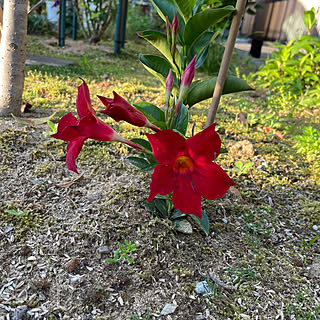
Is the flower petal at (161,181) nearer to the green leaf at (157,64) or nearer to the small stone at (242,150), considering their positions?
the green leaf at (157,64)

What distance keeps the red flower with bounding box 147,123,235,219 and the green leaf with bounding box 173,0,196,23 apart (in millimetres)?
733

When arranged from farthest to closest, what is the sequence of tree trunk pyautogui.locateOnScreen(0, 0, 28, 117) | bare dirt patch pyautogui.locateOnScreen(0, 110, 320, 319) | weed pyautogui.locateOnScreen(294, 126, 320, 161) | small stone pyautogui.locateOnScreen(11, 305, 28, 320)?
weed pyautogui.locateOnScreen(294, 126, 320, 161)
tree trunk pyautogui.locateOnScreen(0, 0, 28, 117)
bare dirt patch pyautogui.locateOnScreen(0, 110, 320, 319)
small stone pyautogui.locateOnScreen(11, 305, 28, 320)

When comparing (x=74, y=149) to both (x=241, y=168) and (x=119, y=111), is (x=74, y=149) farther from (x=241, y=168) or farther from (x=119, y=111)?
(x=241, y=168)

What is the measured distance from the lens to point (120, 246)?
1.48 metres

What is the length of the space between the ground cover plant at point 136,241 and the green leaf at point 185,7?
0.51m

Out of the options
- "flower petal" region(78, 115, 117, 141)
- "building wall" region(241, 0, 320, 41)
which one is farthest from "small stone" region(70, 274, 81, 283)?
"building wall" region(241, 0, 320, 41)

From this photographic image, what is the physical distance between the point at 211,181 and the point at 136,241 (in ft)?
1.95

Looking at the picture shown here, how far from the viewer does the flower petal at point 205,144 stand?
1064 millimetres

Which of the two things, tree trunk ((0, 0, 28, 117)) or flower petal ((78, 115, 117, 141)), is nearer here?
flower petal ((78, 115, 117, 141))

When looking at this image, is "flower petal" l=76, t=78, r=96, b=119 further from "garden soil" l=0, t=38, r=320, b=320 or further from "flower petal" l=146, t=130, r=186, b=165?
"garden soil" l=0, t=38, r=320, b=320

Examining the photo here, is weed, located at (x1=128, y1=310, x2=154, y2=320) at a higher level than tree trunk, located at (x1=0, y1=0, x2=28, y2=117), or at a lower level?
lower

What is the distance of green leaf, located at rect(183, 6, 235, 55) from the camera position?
1380 millimetres

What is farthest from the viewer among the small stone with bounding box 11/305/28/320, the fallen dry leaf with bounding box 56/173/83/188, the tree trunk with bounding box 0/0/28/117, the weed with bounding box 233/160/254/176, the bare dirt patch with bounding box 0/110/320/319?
the tree trunk with bounding box 0/0/28/117

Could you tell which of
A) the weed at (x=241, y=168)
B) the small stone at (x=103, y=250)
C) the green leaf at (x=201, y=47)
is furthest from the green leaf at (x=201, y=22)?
the small stone at (x=103, y=250)
